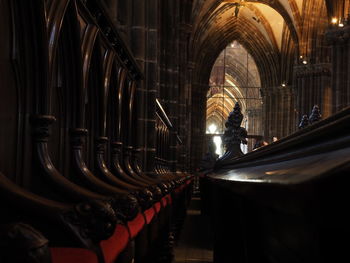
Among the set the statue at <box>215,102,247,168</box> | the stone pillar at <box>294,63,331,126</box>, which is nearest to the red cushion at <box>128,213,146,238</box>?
the statue at <box>215,102,247,168</box>

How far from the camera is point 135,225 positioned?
185 cm

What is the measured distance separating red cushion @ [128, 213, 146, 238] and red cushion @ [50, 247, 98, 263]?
0.60 meters

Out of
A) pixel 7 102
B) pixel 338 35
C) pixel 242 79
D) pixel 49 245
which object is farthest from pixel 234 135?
pixel 242 79

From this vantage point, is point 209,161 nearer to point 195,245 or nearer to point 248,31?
point 195,245

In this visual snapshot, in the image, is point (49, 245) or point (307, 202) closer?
point (307, 202)

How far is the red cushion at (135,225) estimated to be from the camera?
1.72m

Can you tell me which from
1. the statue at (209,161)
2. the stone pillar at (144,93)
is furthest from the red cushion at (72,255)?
the statue at (209,161)

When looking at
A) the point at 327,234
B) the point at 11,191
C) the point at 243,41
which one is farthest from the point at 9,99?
the point at 243,41

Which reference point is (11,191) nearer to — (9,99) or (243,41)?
(9,99)

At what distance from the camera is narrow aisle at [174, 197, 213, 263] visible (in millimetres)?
4234

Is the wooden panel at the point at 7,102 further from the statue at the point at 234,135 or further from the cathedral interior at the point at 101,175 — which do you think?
the statue at the point at 234,135

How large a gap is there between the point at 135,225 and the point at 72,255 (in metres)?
0.83

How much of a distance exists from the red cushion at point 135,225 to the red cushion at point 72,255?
603 mm

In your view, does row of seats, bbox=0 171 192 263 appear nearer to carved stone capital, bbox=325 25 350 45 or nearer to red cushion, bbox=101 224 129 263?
red cushion, bbox=101 224 129 263
